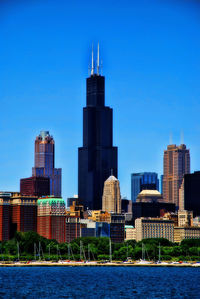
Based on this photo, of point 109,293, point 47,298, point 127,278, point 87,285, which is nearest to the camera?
point 47,298

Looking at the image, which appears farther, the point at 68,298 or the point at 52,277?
the point at 52,277

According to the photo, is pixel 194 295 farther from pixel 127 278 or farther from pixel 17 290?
pixel 127 278

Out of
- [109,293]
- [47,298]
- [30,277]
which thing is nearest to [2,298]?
[47,298]

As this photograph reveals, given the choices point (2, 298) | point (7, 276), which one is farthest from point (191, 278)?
point (2, 298)

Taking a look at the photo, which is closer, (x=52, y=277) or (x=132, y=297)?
(x=132, y=297)

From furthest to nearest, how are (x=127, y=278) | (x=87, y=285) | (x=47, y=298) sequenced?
1. (x=127, y=278)
2. (x=87, y=285)
3. (x=47, y=298)

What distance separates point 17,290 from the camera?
150500 mm

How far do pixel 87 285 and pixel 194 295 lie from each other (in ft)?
89.0

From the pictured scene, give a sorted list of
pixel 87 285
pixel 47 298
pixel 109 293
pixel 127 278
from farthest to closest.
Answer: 1. pixel 127 278
2. pixel 87 285
3. pixel 109 293
4. pixel 47 298

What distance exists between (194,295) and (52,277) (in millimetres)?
54795

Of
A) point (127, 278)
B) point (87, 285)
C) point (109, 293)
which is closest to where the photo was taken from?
point (109, 293)

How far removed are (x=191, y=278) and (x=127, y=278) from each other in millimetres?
15205

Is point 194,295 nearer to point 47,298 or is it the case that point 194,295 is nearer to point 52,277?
point 47,298

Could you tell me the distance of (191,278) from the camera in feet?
641
